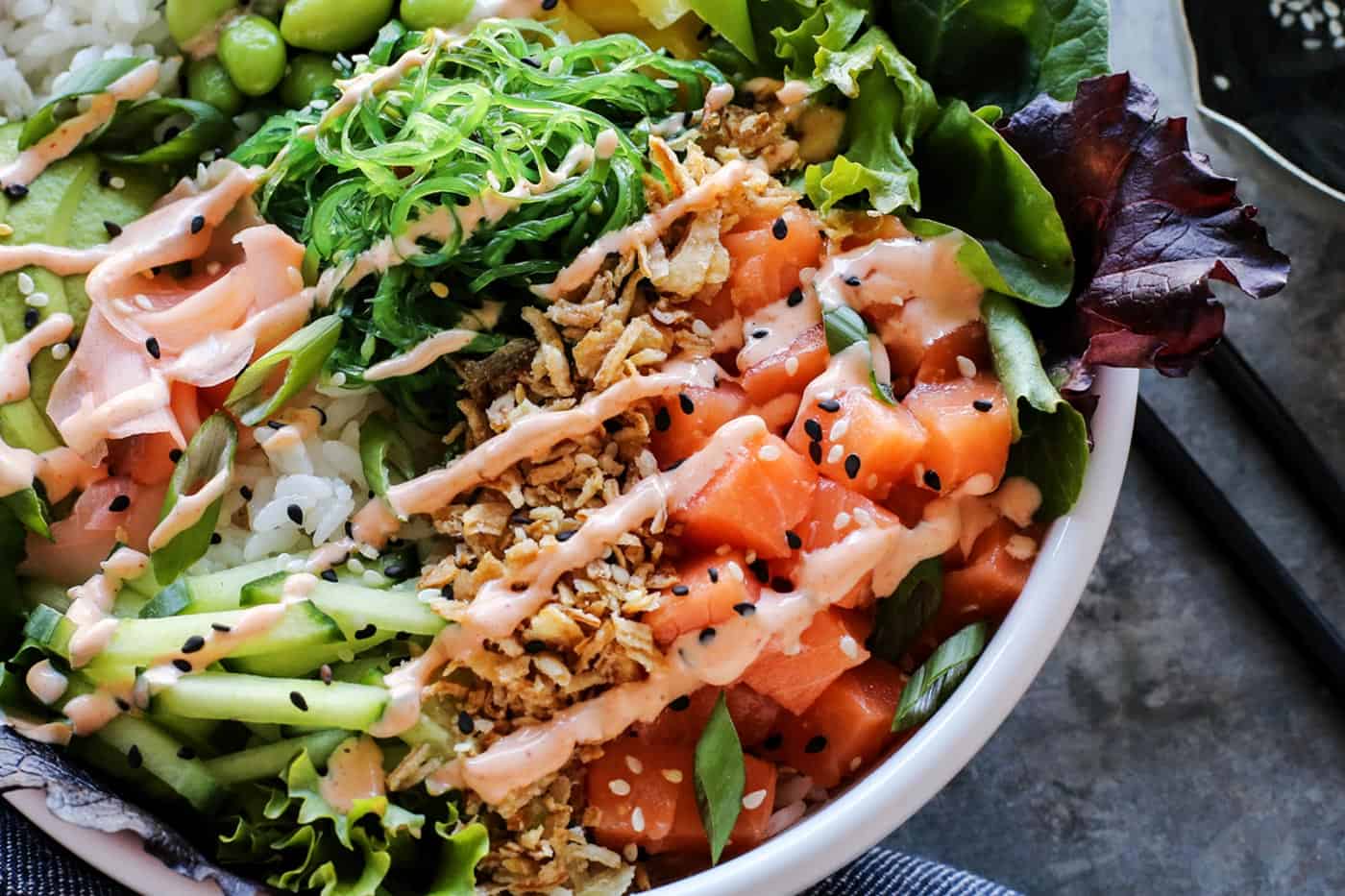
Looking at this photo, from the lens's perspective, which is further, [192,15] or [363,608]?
[192,15]

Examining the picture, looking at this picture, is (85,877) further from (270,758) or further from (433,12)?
(433,12)

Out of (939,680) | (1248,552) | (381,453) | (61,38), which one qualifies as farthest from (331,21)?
(1248,552)

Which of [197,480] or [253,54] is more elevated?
[253,54]

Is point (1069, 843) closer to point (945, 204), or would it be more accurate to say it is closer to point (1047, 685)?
point (1047, 685)

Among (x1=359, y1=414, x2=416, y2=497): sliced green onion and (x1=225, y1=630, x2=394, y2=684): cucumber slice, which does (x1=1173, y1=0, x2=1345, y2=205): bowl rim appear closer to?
(x1=359, y1=414, x2=416, y2=497): sliced green onion

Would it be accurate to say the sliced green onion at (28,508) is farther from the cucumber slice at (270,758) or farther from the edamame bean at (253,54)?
the edamame bean at (253,54)

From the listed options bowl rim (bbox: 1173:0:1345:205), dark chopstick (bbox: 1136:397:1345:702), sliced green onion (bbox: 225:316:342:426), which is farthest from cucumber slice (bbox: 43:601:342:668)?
bowl rim (bbox: 1173:0:1345:205)
